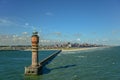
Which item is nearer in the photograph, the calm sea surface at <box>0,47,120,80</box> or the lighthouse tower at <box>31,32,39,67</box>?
the calm sea surface at <box>0,47,120,80</box>

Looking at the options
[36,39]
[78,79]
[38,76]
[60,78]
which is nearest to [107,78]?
[78,79]

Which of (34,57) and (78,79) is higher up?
(34,57)

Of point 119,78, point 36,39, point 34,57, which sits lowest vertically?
point 119,78

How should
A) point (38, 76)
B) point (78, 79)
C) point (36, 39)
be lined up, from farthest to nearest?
point (36, 39)
point (38, 76)
point (78, 79)

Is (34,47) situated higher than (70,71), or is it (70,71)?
(34,47)

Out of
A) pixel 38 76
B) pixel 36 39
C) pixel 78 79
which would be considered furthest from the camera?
pixel 36 39

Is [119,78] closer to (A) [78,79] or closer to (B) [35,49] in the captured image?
(A) [78,79]

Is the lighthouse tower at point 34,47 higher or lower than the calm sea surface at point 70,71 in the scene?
higher

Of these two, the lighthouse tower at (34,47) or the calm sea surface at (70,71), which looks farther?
the lighthouse tower at (34,47)

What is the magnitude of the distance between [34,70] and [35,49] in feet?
12.3

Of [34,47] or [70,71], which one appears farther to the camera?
[70,71]

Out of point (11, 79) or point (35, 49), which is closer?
point (11, 79)

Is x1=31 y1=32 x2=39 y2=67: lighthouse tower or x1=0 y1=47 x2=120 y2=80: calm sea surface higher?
x1=31 y1=32 x2=39 y2=67: lighthouse tower

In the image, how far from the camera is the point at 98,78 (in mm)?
33500
